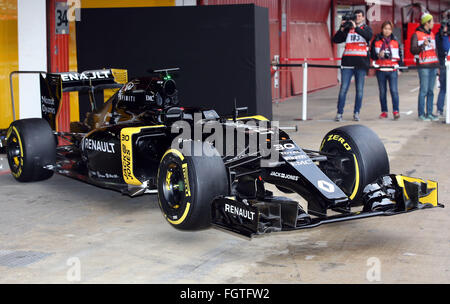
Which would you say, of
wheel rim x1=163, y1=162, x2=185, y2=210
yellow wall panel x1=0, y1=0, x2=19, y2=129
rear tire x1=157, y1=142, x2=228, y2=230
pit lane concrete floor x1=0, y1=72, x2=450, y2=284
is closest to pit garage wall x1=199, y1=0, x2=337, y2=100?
yellow wall panel x1=0, y1=0, x2=19, y2=129

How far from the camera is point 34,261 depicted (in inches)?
203

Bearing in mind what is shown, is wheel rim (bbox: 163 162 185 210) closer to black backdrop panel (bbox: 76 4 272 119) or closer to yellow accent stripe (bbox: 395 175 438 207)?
yellow accent stripe (bbox: 395 175 438 207)

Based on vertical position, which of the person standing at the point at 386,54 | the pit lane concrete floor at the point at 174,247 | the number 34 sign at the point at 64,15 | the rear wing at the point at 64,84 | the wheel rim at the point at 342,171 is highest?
the number 34 sign at the point at 64,15

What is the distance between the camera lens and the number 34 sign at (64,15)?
1051cm

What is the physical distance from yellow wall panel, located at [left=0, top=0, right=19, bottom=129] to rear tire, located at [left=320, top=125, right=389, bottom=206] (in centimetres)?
552

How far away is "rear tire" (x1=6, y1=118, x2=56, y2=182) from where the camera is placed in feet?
24.9

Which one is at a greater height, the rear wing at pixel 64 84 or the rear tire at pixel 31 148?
the rear wing at pixel 64 84

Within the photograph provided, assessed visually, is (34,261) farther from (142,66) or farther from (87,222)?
(142,66)

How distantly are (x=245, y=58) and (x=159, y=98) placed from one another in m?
4.24

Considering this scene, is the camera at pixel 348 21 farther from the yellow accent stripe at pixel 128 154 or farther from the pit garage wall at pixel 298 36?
the yellow accent stripe at pixel 128 154

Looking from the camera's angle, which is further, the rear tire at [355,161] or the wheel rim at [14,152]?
the wheel rim at [14,152]

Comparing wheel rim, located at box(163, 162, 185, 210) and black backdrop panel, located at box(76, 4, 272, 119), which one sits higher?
black backdrop panel, located at box(76, 4, 272, 119)

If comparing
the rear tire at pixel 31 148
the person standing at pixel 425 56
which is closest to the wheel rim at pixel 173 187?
the rear tire at pixel 31 148

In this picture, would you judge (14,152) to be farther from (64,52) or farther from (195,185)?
(195,185)
